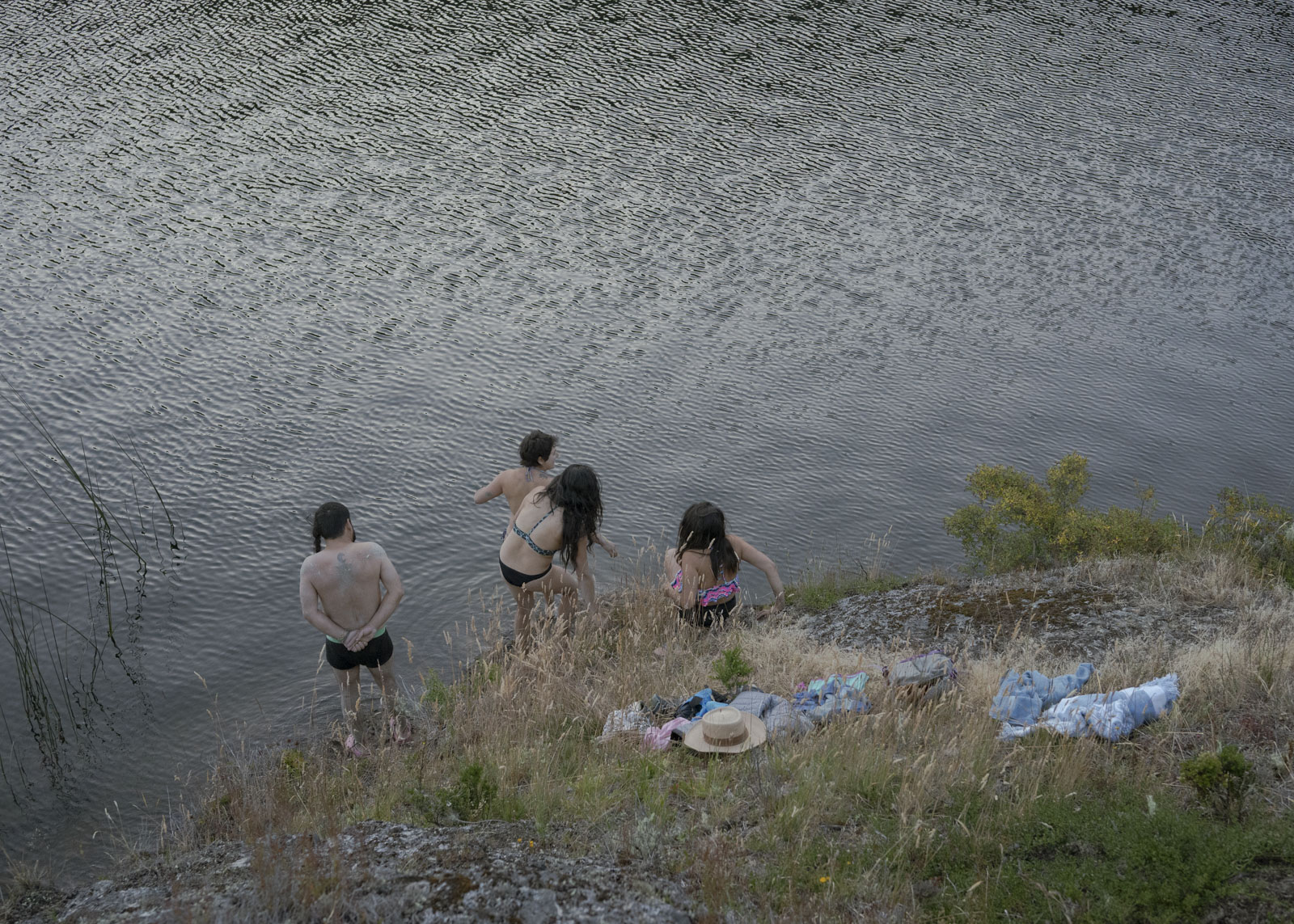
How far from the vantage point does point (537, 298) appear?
15336 millimetres

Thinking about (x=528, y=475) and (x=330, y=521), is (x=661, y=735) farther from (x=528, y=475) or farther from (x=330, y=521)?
(x=528, y=475)

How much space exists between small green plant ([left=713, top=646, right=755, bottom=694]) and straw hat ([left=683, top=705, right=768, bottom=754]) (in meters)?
0.41

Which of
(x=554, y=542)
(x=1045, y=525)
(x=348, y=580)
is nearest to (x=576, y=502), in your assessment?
(x=554, y=542)

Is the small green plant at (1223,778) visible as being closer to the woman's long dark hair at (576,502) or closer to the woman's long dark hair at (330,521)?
the woman's long dark hair at (576,502)

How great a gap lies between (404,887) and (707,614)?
4.80 metres

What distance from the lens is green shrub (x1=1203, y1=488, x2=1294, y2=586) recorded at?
10.1 metres

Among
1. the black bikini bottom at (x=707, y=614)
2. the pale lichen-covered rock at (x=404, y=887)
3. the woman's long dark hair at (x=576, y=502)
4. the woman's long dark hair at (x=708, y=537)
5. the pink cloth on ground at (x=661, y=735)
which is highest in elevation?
the woman's long dark hair at (x=576, y=502)

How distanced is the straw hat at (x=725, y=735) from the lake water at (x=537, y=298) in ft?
10.7

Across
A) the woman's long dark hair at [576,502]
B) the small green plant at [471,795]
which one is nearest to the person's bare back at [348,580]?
the woman's long dark hair at [576,502]

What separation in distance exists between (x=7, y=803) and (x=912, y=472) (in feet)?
30.8

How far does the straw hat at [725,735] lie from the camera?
6.25 m

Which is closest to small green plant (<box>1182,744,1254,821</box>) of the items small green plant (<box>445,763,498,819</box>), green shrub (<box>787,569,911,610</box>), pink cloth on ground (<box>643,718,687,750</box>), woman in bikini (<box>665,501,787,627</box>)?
pink cloth on ground (<box>643,718,687,750</box>)

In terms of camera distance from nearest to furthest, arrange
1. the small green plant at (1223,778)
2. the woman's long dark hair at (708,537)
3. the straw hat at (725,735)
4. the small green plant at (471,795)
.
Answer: the small green plant at (1223,778) → the small green plant at (471,795) → the straw hat at (725,735) → the woman's long dark hair at (708,537)

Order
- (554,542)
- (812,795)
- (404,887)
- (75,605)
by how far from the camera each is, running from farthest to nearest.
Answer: (75,605) < (554,542) < (812,795) < (404,887)
